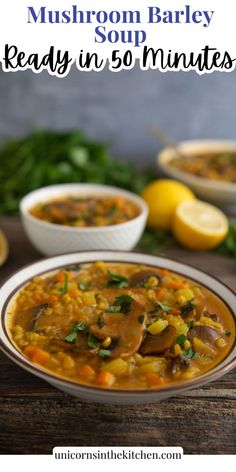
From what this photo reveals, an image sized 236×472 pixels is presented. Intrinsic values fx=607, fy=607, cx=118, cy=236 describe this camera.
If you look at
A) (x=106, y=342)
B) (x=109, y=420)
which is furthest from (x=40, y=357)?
(x=109, y=420)

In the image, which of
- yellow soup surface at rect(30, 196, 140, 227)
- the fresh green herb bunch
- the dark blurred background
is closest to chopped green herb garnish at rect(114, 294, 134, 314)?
yellow soup surface at rect(30, 196, 140, 227)

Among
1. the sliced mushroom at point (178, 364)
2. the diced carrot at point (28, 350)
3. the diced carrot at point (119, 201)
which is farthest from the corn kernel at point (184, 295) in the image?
the diced carrot at point (119, 201)

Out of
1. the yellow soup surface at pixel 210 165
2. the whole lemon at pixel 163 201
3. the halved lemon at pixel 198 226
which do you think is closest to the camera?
the halved lemon at pixel 198 226

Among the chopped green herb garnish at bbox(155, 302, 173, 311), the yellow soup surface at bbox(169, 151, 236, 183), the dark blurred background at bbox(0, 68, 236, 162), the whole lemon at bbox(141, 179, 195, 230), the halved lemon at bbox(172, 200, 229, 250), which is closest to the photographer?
the chopped green herb garnish at bbox(155, 302, 173, 311)

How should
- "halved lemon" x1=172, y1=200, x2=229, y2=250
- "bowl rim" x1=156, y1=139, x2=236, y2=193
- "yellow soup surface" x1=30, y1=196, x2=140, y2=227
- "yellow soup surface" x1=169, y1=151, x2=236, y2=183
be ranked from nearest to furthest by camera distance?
"yellow soup surface" x1=30, y1=196, x2=140, y2=227, "halved lemon" x1=172, y1=200, x2=229, y2=250, "bowl rim" x1=156, y1=139, x2=236, y2=193, "yellow soup surface" x1=169, y1=151, x2=236, y2=183

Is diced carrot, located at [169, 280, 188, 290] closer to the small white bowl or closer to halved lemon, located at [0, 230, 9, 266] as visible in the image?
the small white bowl

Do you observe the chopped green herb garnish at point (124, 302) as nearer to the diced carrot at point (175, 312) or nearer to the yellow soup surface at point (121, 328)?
the yellow soup surface at point (121, 328)

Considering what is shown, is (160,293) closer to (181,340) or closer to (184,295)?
(184,295)

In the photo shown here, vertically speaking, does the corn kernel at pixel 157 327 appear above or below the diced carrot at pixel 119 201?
below
